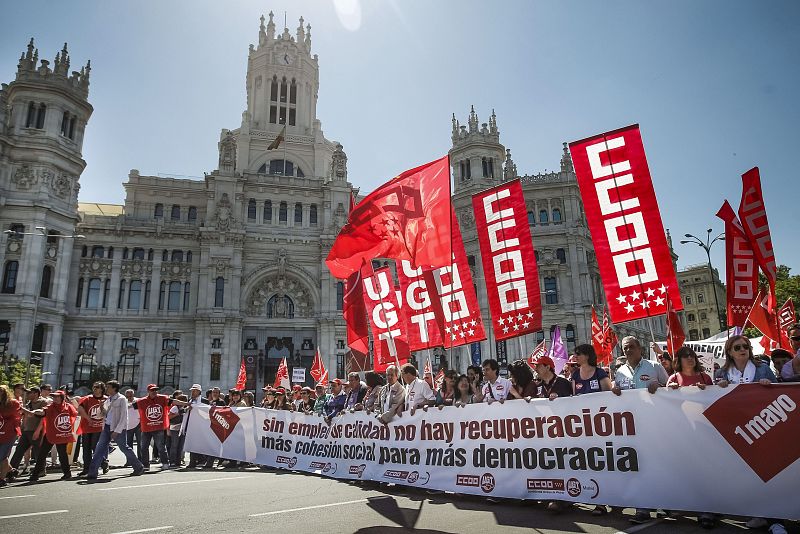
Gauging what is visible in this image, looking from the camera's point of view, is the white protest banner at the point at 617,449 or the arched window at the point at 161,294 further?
the arched window at the point at 161,294

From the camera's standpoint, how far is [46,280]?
129 feet

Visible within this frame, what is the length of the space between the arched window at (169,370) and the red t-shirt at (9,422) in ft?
115

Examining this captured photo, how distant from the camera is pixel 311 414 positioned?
1161 centimetres

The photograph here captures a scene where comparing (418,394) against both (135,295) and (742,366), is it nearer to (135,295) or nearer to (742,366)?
(742,366)

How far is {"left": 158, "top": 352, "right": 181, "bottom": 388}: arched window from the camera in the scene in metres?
42.9

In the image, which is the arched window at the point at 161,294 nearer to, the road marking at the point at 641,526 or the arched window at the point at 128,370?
the arched window at the point at 128,370

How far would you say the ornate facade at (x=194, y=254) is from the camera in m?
38.8

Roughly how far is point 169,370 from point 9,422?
35554mm

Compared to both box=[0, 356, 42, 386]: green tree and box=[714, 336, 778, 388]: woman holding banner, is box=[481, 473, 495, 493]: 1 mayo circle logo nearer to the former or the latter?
box=[714, 336, 778, 388]: woman holding banner

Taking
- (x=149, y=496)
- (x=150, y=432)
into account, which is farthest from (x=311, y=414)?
(x=150, y=432)

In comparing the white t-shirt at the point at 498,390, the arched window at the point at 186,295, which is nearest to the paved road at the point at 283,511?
the white t-shirt at the point at 498,390

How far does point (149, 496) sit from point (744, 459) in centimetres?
915

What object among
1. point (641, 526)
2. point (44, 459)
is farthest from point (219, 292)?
point (641, 526)

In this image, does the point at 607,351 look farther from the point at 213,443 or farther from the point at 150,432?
the point at 150,432
